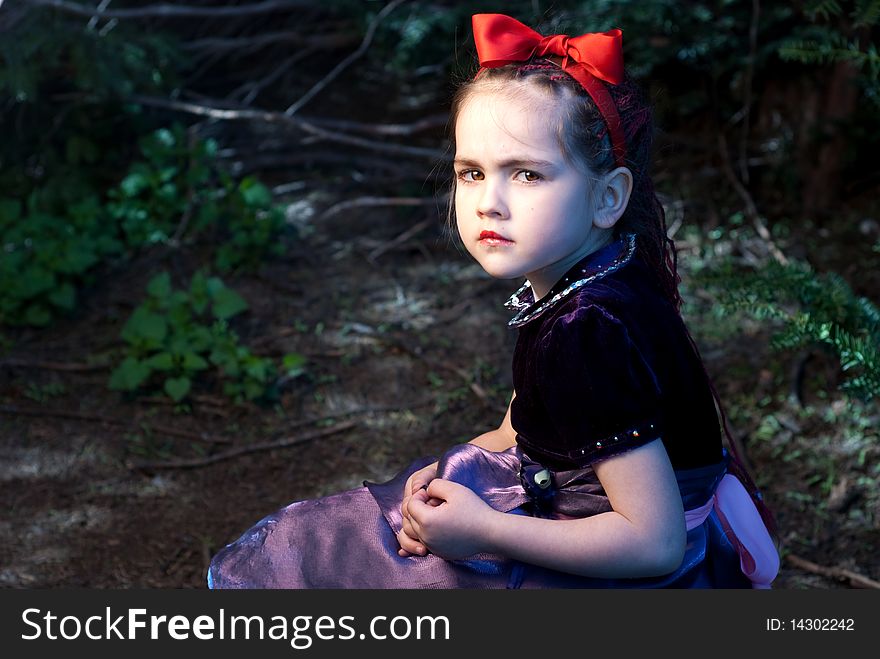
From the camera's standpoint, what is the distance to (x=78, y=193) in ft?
12.8

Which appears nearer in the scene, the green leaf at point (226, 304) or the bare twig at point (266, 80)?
the green leaf at point (226, 304)

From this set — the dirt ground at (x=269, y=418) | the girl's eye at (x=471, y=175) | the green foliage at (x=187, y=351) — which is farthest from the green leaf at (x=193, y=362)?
the girl's eye at (x=471, y=175)

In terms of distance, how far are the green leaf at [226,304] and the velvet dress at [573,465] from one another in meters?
1.66

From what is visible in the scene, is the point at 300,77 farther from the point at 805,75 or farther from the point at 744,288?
the point at 744,288

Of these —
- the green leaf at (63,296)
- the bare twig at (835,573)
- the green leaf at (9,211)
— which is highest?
the green leaf at (9,211)

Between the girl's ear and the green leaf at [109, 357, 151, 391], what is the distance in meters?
1.97

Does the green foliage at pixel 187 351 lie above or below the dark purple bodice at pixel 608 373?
below

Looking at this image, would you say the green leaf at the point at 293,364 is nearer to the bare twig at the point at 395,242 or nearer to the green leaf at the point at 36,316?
the bare twig at the point at 395,242

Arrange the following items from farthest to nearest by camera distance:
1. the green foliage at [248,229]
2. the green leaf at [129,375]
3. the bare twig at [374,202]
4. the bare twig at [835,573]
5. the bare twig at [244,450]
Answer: the bare twig at [374,202] → the green foliage at [248,229] → the green leaf at [129,375] → the bare twig at [244,450] → the bare twig at [835,573]

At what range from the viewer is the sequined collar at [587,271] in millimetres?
1516

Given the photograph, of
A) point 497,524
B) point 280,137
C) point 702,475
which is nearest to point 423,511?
point 497,524

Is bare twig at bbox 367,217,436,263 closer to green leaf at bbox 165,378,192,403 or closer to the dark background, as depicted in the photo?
the dark background

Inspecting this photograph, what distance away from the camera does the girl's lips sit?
1.48 metres

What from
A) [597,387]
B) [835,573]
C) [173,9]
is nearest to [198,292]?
[173,9]
